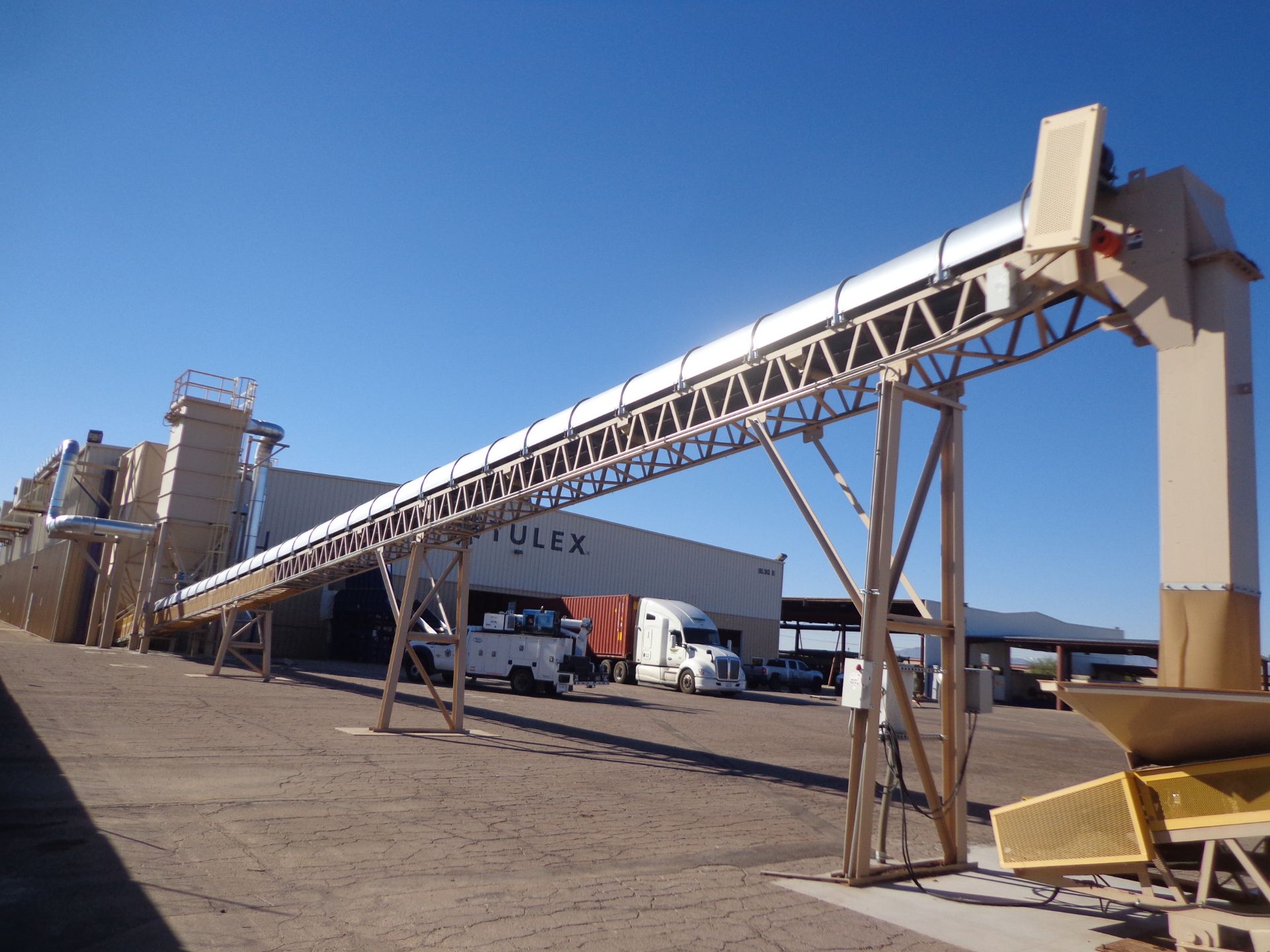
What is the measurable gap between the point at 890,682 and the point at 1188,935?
3103mm

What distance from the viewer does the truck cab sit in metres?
31.9

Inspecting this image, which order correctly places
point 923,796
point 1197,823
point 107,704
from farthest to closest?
point 107,704 → point 923,796 → point 1197,823

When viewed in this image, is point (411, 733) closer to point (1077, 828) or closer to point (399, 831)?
point (399, 831)

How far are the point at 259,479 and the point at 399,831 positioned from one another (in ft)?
93.1

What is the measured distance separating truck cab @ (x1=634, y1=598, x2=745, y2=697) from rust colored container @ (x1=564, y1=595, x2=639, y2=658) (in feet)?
1.23

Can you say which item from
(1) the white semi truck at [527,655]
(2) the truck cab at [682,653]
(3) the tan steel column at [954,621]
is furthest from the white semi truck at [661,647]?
(3) the tan steel column at [954,621]

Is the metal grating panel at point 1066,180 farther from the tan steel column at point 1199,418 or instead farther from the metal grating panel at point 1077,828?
the metal grating panel at point 1077,828

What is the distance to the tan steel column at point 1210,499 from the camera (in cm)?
575

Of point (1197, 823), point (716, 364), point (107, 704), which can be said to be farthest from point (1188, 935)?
point (107, 704)

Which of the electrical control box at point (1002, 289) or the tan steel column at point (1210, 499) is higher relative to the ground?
the electrical control box at point (1002, 289)

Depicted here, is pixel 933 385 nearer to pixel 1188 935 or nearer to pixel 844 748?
pixel 1188 935

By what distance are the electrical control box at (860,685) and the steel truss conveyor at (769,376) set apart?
2.65m

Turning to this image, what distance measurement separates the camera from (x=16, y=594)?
46906mm

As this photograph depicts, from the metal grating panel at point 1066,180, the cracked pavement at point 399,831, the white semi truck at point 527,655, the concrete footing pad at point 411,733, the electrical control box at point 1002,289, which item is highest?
the metal grating panel at point 1066,180
